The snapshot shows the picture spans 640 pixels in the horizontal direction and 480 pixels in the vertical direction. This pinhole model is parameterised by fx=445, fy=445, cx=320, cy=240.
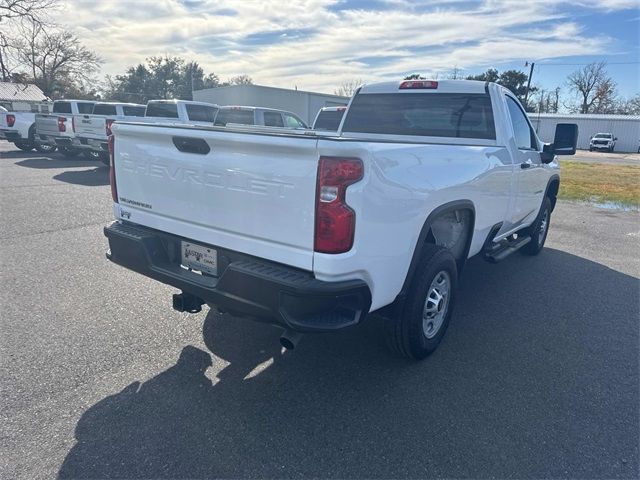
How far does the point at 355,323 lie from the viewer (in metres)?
2.48

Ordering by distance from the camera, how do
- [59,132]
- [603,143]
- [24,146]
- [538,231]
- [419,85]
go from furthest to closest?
[603,143], [24,146], [59,132], [538,231], [419,85]

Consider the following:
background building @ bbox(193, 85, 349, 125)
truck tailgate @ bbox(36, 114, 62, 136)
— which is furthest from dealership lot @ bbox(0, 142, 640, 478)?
background building @ bbox(193, 85, 349, 125)

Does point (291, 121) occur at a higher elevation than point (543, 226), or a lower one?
higher

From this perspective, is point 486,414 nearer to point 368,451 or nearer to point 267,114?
point 368,451

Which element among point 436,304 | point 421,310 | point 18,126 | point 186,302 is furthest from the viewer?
point 18,126

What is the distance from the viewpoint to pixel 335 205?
232cm

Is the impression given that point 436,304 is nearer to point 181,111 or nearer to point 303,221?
point 303,221

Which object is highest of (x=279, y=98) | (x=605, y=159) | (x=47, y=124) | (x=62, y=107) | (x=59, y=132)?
(x=279, y=98)

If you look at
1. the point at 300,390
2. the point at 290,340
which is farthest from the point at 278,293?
the point at 300,390

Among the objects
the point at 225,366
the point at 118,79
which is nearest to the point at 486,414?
the point at 225,366

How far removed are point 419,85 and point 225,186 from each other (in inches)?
115

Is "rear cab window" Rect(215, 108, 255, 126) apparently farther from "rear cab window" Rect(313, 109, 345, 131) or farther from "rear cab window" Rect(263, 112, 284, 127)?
"rear cab window" Rect(313, 109, 345, 131)

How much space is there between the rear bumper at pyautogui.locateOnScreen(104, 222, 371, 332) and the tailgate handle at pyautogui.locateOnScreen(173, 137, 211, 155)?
2.05 feet

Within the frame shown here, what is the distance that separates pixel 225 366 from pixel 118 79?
8214cm
